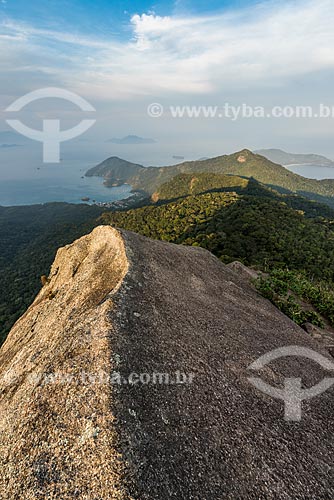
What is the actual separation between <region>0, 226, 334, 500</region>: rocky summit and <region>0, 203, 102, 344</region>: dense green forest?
45904 millimetres

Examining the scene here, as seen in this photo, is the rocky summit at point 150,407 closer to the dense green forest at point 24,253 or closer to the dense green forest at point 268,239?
the dense green forest at point 268,239

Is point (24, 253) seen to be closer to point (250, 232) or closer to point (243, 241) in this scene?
point (250, 232)

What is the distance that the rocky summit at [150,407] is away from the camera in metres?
6.23

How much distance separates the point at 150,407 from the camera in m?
7.47

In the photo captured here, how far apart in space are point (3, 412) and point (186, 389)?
5.99 metres

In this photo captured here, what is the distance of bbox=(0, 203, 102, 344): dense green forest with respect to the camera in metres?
66.2

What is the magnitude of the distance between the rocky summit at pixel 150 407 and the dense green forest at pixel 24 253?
4590 cm

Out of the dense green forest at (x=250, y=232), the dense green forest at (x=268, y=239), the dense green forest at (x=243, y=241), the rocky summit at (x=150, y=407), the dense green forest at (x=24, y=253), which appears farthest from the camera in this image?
the dense green forest at (x=24, y=253)

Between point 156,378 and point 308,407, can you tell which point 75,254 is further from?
point 308,407

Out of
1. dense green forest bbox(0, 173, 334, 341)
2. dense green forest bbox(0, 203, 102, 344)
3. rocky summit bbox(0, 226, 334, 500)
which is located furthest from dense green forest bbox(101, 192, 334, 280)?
dense green forest bbox(0, 203, 102, 344)

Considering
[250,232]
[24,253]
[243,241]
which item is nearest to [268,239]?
[250,232]

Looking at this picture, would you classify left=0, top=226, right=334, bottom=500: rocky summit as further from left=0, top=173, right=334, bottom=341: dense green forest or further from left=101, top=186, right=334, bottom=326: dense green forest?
left=0, top=173, right=334, bottom=341: dense green forest

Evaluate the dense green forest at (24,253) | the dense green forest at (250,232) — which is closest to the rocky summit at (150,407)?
the dense green forest at (250,232)

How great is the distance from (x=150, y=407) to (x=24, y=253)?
402 feet
